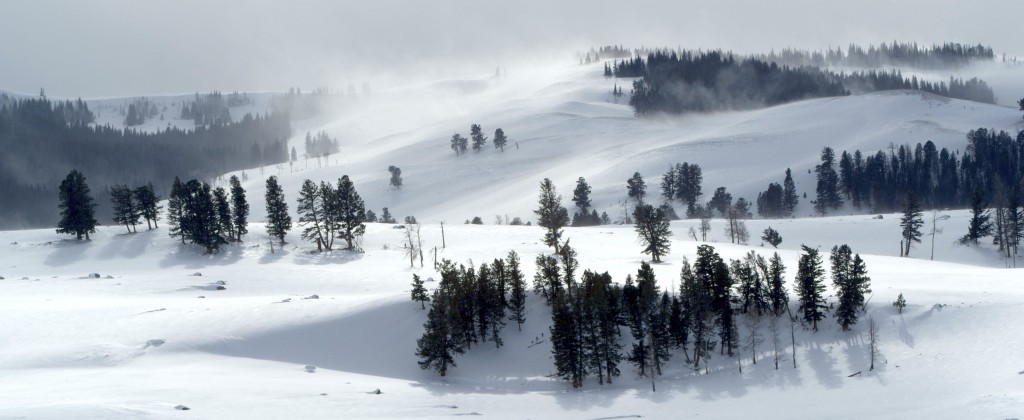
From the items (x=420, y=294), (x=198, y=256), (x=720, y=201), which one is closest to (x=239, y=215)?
(x=198, y=256)

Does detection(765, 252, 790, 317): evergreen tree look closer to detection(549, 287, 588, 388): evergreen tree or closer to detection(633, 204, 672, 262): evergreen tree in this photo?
detection(549, 287, 588, 388): evergreen tree

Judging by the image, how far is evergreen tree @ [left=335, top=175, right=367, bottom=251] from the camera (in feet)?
303

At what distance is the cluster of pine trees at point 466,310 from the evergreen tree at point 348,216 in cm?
3477

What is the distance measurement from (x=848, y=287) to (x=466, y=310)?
32.7m

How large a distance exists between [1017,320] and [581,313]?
32.7 metres

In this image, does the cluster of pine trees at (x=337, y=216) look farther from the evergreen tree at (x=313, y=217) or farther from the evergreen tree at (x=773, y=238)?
the evergreen tree at (x=773, y=238)

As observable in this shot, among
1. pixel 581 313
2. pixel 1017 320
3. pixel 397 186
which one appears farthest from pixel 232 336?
pixel 397 186

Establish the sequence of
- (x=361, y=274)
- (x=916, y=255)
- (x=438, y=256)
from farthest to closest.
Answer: (x=916, y=255) < (x=438, y=256) < (x=361, y=274)

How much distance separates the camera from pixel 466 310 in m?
59.8

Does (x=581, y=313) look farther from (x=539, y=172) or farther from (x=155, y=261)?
(x=539, y=172)

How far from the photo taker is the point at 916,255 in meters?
95.8

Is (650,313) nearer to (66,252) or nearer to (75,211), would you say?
(66,252)

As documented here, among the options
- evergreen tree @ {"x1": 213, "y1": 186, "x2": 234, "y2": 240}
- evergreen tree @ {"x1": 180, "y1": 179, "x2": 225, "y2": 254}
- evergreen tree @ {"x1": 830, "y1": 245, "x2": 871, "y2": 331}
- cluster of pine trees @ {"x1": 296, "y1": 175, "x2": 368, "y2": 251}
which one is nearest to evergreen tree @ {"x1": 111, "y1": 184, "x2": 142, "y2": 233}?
evergreen tree @ {"x1": 180, "y1": 179, "x2": 225, "y2": 254}

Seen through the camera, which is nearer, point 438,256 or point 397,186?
point 438,256
